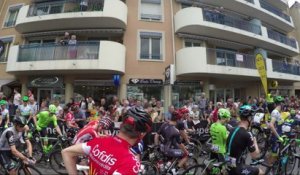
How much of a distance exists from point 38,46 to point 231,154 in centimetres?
1659

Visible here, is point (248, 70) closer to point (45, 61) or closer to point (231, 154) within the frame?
point (45, 61)

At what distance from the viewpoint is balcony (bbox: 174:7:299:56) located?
20.4 meters

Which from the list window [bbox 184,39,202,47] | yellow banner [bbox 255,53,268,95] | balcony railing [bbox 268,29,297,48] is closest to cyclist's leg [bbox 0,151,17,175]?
yellow banner [bbox 255,53,268,95]

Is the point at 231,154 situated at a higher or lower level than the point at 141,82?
lower

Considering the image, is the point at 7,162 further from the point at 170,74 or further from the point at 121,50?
the point at 121,50

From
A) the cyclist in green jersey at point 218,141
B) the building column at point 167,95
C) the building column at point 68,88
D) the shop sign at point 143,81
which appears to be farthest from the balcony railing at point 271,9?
the cyclist in green jersey at point 218,141

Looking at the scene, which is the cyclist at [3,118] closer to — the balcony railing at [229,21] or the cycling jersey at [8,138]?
the cycling jersey at [8,138]

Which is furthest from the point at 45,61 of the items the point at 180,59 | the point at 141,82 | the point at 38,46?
the point at 180,59

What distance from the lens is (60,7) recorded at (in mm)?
20250

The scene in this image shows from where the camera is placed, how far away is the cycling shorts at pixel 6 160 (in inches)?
256

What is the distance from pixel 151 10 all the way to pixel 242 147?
17.2m

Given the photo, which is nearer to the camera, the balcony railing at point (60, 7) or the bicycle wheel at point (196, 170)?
the bicycle wheel at point (196, 170)

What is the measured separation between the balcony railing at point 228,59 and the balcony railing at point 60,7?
7830mm

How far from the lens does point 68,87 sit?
19.6 metres
